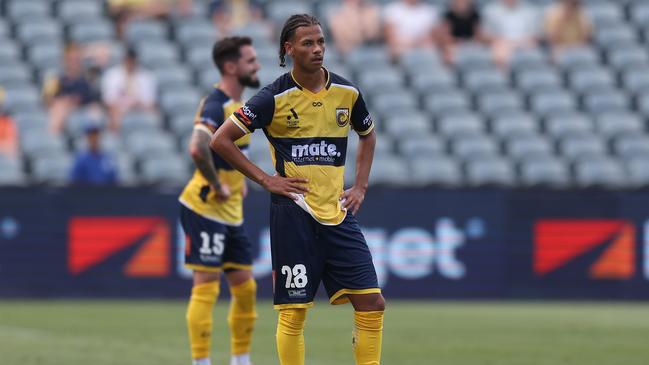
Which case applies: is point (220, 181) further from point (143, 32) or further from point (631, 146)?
point (631, 146)

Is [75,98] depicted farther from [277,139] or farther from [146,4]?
[277,139]

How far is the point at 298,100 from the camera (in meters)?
8.07

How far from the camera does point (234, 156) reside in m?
8.11

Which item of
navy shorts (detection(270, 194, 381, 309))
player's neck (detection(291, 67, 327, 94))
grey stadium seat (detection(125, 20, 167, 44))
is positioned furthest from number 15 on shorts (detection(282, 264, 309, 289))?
grey stadium seat (detection(125, 20, 167, 44))

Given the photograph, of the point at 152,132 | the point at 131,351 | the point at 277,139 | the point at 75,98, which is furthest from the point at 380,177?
the point at 277,139

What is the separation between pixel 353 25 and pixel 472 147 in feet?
9.87

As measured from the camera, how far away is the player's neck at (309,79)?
26.5ft

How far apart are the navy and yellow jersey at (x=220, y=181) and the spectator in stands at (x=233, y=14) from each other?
10133mm

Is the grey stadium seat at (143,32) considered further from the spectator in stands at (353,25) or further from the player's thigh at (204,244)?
the player's thigh at (204,244)

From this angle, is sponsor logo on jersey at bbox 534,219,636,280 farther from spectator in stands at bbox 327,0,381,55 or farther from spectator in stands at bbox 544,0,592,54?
spectator in stands at bbox 544,0,592,54

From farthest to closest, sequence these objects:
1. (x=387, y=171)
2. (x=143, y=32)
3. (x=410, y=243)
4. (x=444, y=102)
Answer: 1. (x=143, y=32)
2. (x=444, y=102)
3. (x=387, y=171)
4. (x=410, y=243)

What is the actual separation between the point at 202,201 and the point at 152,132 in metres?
8.37

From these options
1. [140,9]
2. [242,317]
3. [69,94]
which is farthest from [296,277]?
[140,9]

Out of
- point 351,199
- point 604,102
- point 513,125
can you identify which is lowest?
point 351,199
